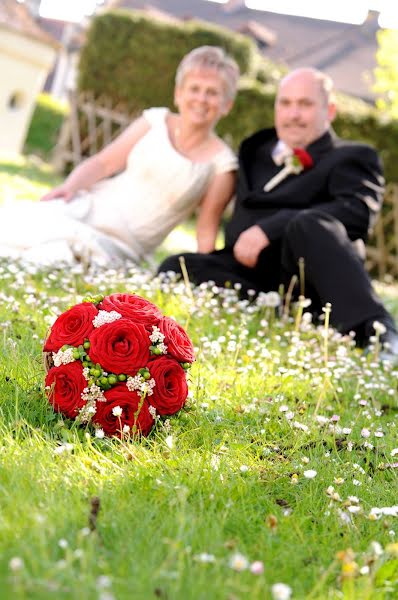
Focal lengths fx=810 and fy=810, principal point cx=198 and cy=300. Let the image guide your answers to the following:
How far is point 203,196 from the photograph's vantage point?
21.7 feet

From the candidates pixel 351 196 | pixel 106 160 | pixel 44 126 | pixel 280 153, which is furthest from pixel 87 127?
pixel 351 196

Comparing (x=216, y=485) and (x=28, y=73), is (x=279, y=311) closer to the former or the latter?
(x=216, y=485)

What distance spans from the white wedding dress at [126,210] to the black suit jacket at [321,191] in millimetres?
469

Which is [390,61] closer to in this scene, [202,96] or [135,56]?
[135,56]

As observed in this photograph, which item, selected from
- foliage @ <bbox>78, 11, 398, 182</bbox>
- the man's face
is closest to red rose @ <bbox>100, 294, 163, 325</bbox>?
the man's face

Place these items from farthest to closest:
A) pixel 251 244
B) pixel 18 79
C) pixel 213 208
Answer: pixel 18 79, pixel 213 208, pixel 251 244

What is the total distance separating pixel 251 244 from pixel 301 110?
1129mm

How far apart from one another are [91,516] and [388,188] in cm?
1277

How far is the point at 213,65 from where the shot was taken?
606 centimetres

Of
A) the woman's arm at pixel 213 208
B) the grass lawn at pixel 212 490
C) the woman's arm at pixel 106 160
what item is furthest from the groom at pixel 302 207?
the grass lawn at pixel 212 490

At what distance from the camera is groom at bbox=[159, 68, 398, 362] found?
5223 mm

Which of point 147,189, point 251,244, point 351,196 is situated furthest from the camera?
point 147,189

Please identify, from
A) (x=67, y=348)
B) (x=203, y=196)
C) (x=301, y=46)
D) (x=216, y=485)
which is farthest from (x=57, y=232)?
(x=301, y=46)

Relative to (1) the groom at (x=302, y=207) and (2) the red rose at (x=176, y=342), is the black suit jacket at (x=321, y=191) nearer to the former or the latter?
(1) the groom at (x=302, y=207)
